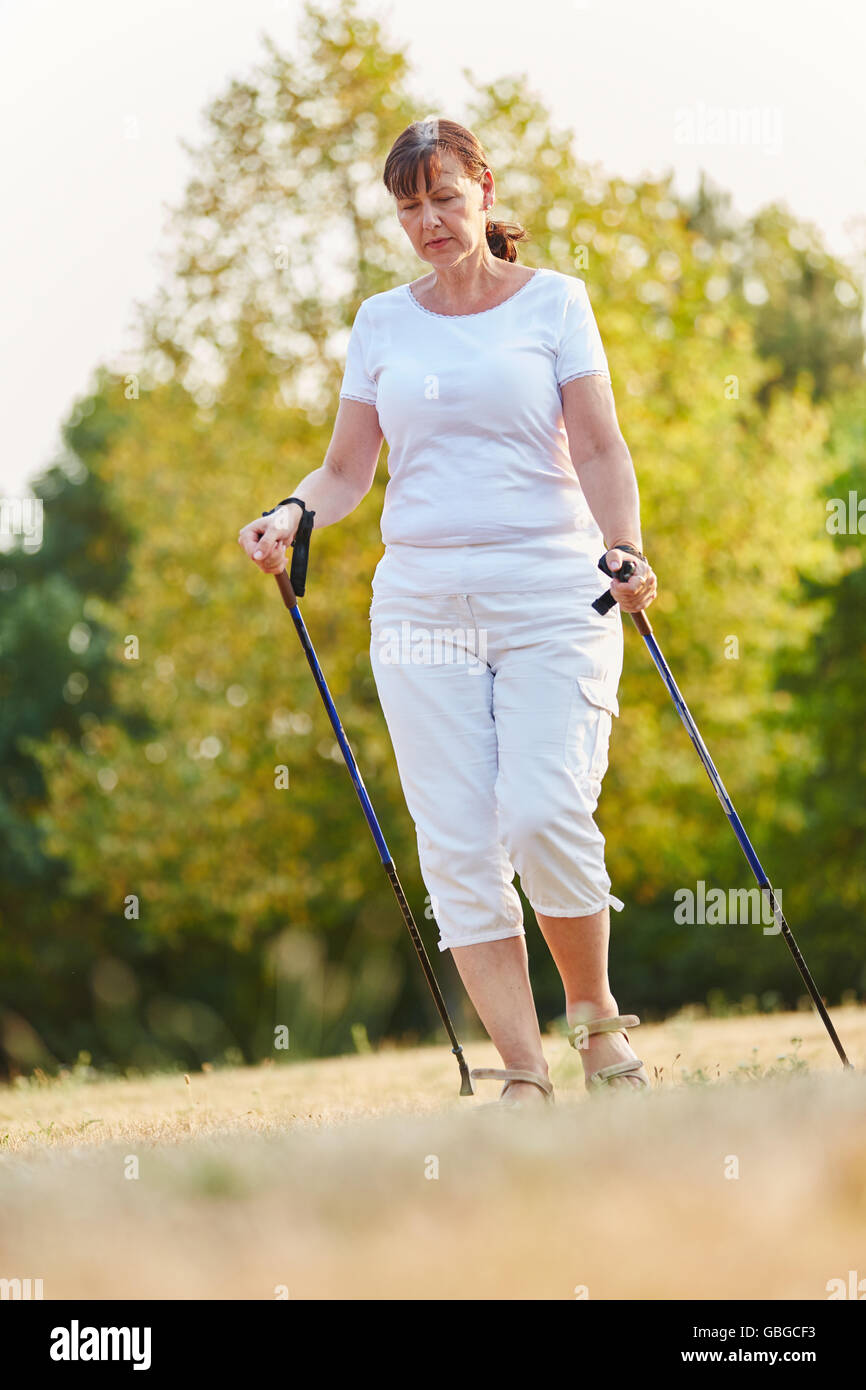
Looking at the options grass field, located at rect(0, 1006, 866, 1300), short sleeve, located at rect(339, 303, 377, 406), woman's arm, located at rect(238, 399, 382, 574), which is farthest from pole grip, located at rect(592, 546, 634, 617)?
grass field, located at rect(0, 1006, 866, 1300)

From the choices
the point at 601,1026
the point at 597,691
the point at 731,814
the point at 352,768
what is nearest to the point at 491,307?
the point at 597,691

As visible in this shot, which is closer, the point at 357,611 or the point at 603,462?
Result: the point at 603,462

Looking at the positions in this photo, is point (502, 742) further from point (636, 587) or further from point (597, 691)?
point (636, 587)

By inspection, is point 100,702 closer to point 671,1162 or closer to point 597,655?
point 597,655

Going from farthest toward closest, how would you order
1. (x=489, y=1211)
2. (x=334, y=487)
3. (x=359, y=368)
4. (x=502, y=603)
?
(x=334, y=487)
(x=359, y=368)
(x=502, y=603)
(x=489, y=1211)

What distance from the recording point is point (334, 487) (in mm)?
3820

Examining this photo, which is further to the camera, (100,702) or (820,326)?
→ (820,326)

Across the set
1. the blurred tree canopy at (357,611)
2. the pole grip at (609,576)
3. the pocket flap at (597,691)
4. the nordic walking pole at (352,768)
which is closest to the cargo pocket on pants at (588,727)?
the pocket flap at (597,691)

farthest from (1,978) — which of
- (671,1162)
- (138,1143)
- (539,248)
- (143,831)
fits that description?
(671,1162)

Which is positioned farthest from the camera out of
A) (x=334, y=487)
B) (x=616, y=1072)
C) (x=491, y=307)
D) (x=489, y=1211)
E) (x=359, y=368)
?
(x=334, y=487)

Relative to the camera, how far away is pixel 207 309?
14.6 meters

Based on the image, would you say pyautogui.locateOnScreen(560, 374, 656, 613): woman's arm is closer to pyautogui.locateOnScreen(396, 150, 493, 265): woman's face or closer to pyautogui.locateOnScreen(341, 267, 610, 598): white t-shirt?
pyautogui.locateOnScreen(341, 267, 610, 598): white t-shirt

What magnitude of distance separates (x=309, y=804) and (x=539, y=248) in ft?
20.2

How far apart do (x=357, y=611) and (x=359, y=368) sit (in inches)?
431
